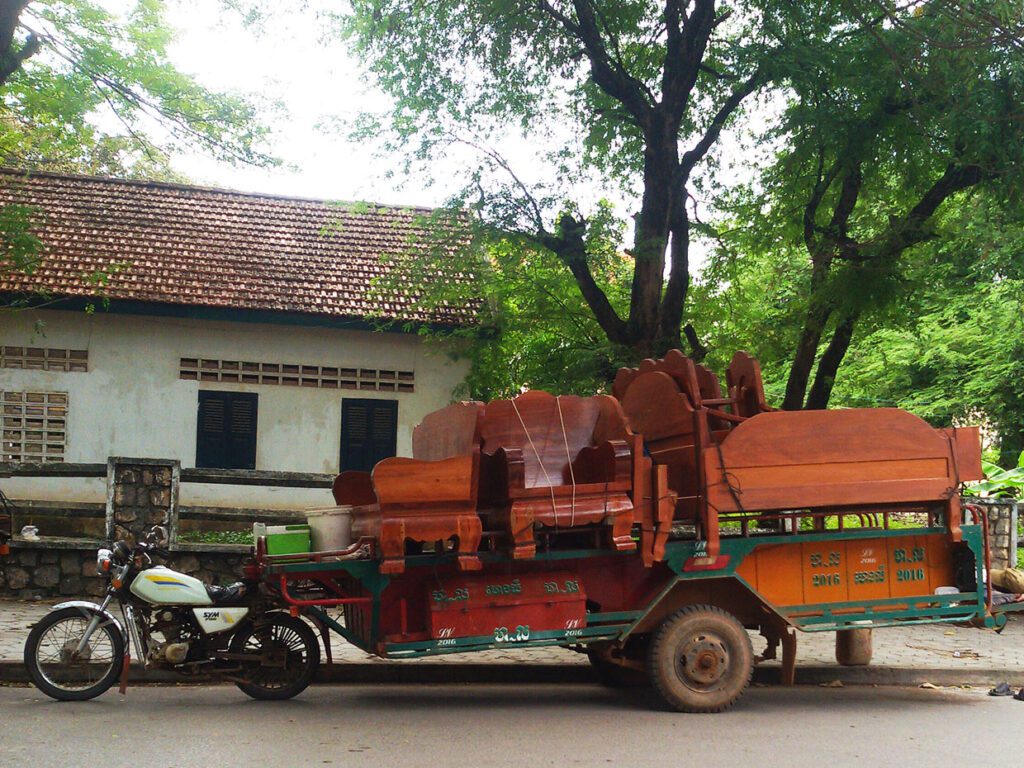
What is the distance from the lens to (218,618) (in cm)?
754

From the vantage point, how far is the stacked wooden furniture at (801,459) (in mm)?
7652

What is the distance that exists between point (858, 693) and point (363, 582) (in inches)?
166

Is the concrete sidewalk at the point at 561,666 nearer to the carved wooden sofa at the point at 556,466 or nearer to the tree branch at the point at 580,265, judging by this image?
the carved wooden sofa at the point at 556,466

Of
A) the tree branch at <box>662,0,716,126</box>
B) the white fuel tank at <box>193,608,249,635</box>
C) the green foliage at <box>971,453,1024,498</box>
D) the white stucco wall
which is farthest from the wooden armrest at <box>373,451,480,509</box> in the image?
the green foliage at <box>971,453,1024,498</box>

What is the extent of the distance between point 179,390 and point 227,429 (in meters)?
1.04

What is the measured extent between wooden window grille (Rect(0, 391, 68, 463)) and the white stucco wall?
124 mm

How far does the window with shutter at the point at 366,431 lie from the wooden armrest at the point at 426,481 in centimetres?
1137

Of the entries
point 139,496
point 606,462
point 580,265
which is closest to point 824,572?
point 606,462

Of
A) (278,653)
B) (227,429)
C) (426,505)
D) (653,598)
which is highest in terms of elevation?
(227,429)

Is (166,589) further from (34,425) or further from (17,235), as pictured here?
(34,425)

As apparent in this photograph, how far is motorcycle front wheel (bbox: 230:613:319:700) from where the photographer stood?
301 inches

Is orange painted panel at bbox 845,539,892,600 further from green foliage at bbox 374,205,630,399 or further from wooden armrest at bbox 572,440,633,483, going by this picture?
green foliage at bbox 374,205,630,399

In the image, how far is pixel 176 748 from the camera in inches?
240

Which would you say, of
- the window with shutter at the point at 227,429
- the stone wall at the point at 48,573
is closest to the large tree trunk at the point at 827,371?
the stone wall at the point at 48,573
